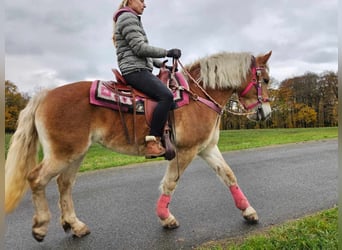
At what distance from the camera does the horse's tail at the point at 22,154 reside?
3588 mm

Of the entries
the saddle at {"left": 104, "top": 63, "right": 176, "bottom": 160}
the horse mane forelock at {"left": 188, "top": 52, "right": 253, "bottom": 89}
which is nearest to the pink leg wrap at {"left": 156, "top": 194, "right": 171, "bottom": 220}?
the saddle at {"left": 104, "top": 63, "right": 176, "bottom": 160}

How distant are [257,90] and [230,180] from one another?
4.43 feet

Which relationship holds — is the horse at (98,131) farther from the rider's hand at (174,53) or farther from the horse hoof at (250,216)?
the rider's hand at (174,53)

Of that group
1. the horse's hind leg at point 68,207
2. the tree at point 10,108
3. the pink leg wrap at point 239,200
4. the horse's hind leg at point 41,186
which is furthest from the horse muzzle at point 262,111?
the tree at point 10,108

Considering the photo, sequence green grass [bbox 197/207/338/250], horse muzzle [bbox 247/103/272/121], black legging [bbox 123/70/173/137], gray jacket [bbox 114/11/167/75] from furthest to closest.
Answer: horse muzzle [bbox 247/103/272/121] < black legging [bbox 123/70/173/137] < gray jacket [bbox 114/11/167/75] < green grass [bbox 197/207/338/250]

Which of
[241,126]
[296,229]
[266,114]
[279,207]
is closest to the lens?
[296,229]

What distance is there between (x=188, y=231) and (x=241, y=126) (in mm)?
24598

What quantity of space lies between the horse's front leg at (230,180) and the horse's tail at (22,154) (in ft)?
7.49

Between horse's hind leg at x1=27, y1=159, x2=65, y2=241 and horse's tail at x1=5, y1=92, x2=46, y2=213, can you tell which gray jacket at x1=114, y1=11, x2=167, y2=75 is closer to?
horse's tail at x1=5, y1=92, x2=46, y2=213

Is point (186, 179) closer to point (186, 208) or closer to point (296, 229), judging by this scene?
point (186, 208)

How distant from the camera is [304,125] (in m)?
34.4

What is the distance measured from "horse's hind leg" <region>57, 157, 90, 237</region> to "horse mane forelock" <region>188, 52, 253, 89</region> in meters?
2.05

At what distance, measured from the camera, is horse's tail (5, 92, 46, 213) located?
3588 millimetres

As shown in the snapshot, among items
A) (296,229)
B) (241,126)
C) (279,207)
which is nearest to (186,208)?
(279,207)
